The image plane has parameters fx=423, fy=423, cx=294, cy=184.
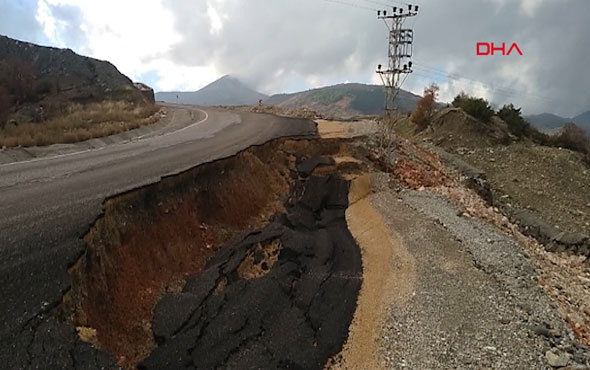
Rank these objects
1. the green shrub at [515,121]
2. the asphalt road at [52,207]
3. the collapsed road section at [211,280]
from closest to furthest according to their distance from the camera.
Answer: the asphalt road at [52,207], the collapsed road section at [211,280], the green shrub at [515,121]

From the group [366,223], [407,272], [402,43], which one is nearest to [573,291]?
[407,272]

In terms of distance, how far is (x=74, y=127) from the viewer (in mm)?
19000

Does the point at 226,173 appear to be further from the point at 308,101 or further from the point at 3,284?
the point at 308,101

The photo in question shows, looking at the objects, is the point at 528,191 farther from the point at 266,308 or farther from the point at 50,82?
the point at 50,82

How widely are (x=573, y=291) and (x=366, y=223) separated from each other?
16.6ft

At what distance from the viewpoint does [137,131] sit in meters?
20.4

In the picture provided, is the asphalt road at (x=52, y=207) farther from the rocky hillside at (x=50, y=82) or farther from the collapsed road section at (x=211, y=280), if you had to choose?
the rocky hillside at (x=50, y=82)

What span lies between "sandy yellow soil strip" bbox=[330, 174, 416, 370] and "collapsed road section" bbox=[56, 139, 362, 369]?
0.72 ft

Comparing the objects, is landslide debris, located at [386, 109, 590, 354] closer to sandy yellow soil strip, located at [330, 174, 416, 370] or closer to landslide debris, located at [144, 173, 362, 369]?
sandy yellow soil strip, located at [330, 174, 416, 370]

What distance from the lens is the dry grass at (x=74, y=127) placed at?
48.8ft

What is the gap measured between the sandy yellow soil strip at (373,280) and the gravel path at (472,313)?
0.16 meters

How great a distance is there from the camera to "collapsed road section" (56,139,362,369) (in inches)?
223

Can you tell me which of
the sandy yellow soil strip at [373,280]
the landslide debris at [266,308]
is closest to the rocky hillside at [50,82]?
the sandy yellow soil strip at [373,280]

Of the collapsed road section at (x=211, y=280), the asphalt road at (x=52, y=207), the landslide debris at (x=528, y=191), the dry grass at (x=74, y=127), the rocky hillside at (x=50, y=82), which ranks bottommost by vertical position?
the landslide debris at (x=528, y=191)
